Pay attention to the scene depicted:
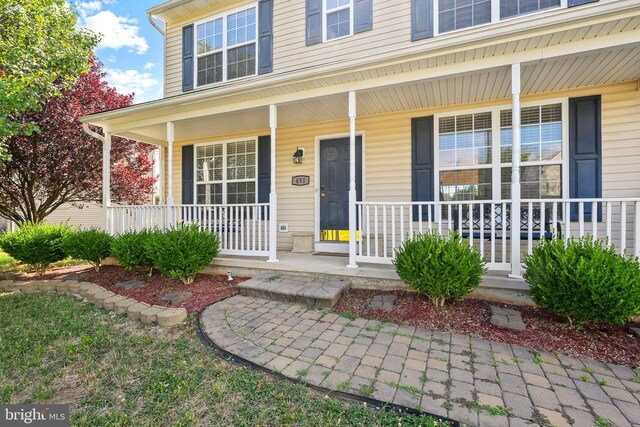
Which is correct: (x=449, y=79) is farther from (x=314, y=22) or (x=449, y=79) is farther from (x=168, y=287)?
(x=168, y=287)

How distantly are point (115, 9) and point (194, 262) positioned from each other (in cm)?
895

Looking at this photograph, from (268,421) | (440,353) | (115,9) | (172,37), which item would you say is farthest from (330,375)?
(115,9)

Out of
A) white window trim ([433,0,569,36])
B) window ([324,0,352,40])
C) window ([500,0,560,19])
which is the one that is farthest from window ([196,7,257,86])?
window ([500,0,560,19])

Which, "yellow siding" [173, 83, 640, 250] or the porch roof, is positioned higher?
the porch roof

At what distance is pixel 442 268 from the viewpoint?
298 cm

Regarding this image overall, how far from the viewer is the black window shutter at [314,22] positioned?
18.3 feet

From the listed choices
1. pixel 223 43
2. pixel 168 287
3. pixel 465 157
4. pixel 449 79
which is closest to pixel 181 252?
pixel 168 287

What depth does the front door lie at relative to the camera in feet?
18.1

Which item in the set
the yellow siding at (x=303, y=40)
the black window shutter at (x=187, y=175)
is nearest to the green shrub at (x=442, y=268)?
the yellow siding at (x=303, y=40)

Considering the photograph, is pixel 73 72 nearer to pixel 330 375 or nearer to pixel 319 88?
pixel 319 88

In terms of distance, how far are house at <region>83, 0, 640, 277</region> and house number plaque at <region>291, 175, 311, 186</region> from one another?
0.9 inches

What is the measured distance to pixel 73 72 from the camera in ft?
17.8

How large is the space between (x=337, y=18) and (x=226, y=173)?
3.84 m

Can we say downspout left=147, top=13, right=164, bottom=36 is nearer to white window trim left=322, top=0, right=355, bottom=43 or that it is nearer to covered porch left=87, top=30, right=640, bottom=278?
covered porch left=87, top=30, right=640, bottom=278
